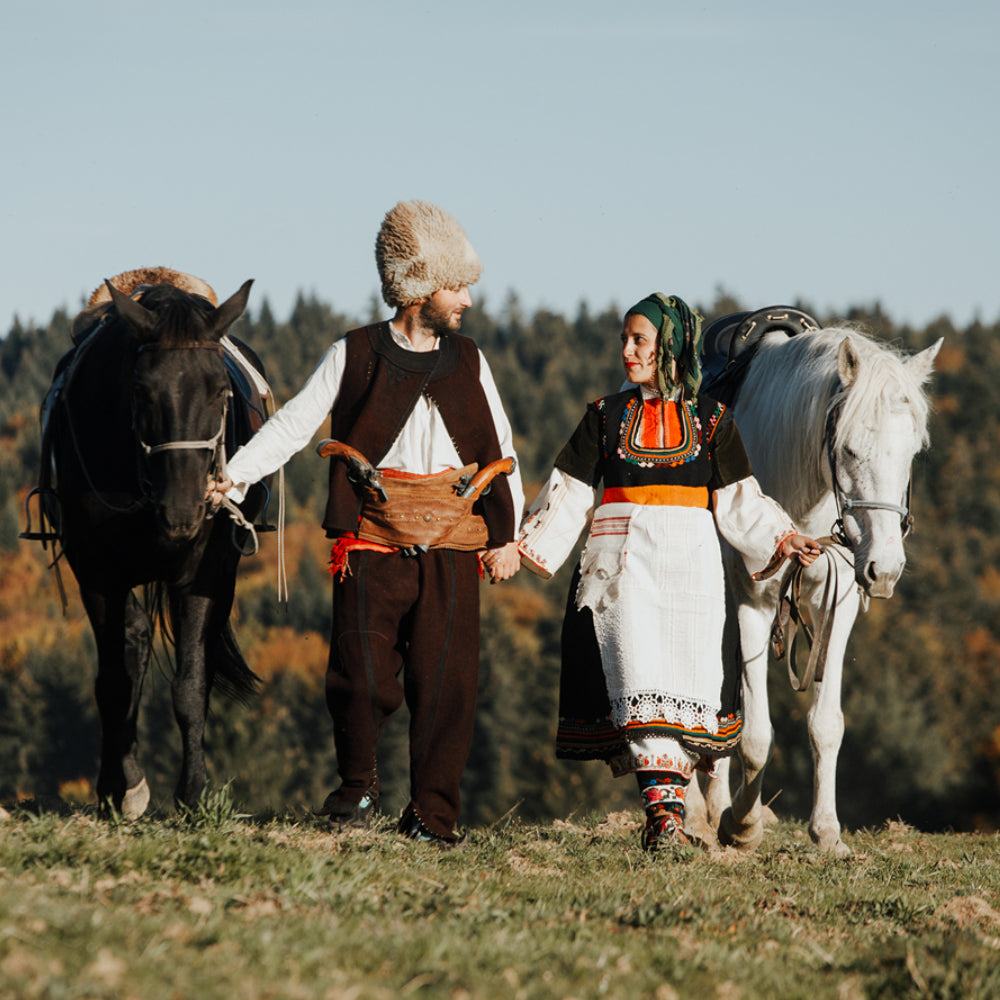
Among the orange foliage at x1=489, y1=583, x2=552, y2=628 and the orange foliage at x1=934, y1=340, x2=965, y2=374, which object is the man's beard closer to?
the orange foliage at x1=489, y1=583, x2=552, y2=628

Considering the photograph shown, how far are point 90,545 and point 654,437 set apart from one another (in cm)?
→ 246

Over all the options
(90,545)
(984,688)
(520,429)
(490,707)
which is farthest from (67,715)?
(90,545)

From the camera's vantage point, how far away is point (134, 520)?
585cm

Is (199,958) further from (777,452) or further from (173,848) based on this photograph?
(777,452)

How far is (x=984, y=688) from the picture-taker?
61.2 metres

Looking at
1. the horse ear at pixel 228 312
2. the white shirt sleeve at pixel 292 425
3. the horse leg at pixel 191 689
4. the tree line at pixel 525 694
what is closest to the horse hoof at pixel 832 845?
the horse leg at pixel 191 689

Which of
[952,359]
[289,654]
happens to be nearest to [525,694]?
[289,654]

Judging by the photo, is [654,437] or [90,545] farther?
[90,545]

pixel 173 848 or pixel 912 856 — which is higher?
pixel 173 848

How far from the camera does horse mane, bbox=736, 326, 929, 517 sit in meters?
5.76

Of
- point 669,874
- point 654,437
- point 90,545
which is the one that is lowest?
point 669,874

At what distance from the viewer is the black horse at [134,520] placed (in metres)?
5.27

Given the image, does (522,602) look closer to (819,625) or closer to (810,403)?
(819,625)

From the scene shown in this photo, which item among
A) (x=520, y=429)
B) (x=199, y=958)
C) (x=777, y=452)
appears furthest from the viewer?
(x=520, y=429)
